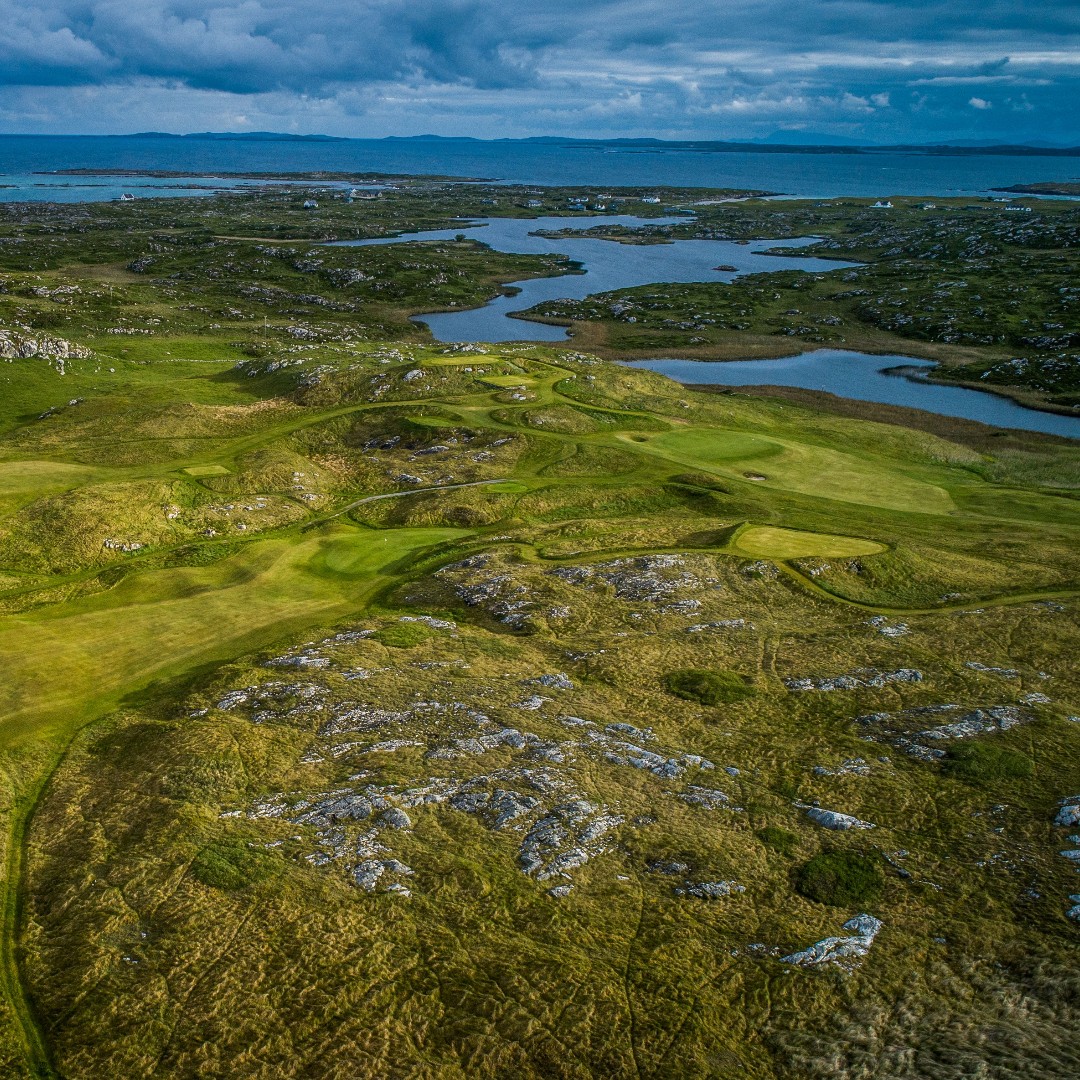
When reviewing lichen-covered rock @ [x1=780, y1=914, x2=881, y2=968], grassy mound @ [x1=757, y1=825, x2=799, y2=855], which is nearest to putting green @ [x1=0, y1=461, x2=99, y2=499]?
grassy mound @ [x1=757, y1=825, x2=799, y2=855]

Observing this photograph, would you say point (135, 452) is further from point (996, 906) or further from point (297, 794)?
point (996, 906)

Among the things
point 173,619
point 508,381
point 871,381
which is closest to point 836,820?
point 173,619

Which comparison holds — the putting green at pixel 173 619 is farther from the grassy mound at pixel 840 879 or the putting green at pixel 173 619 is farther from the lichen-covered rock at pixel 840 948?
the lichen-covered rock at pixel 840 948

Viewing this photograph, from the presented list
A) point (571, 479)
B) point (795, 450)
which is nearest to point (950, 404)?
point (795, 450)

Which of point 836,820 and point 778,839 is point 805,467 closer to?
point 836,820

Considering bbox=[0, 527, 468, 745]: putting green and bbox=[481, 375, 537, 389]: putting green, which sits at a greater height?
bbox=[481, 375, 537, 389]: putting green

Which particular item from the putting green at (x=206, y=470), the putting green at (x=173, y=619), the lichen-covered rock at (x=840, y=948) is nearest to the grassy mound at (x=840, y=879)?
the lichen-covered rock at (x=840, y=948)

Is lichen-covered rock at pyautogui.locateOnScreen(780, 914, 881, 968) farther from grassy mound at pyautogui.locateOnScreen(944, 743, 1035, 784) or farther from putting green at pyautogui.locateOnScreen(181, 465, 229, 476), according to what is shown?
putting green at pyautogui.locateOnScreen(181, 465, 229, 476)
